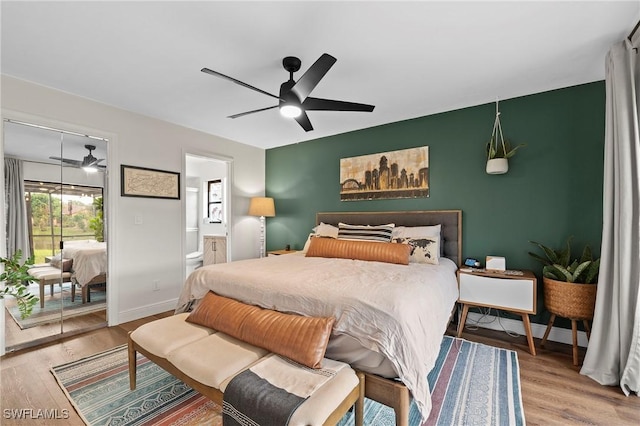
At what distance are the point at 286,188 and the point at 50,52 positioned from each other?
322 cm

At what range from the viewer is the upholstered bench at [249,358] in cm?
127

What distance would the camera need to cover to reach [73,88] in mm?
2787

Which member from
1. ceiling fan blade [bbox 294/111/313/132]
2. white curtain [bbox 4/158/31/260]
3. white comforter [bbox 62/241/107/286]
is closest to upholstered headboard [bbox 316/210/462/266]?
ceiling fan blade [bbox 294/111/313/132]

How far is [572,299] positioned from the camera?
2.31m

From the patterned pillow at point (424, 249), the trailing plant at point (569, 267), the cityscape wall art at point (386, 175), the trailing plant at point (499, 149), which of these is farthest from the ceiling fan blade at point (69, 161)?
the trailing plant at point (569, 267)

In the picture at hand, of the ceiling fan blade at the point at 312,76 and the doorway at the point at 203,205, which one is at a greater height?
the ceiling fan blade at the point at 312,76

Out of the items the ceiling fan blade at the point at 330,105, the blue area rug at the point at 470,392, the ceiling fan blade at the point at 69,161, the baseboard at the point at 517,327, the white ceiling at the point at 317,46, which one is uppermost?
the white ceiling at the point at 317,46

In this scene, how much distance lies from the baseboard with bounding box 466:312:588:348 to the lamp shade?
3.17 m

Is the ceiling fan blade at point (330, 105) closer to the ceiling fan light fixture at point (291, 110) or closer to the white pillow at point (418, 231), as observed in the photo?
the ceiling fan light fixture at point (291, 110)

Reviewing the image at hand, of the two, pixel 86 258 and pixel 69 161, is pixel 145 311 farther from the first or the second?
pixel 69 161

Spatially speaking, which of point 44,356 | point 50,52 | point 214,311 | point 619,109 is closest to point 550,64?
point 619,109

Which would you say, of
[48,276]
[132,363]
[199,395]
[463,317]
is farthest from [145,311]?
[463,317]

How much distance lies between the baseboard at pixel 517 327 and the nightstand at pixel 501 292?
0.31m

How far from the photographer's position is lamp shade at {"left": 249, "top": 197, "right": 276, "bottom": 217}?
4598 millimetres
